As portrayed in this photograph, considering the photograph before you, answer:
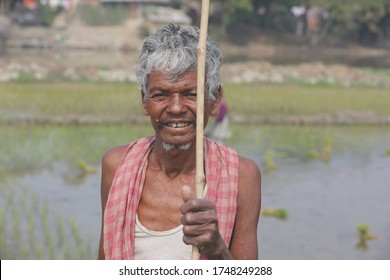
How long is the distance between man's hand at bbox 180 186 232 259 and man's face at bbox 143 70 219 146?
0.76 feet

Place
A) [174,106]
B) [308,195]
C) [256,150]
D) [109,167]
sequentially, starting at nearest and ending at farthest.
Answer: [174,106], [109,167], [308,195], [256,150]

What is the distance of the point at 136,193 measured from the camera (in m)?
2.18

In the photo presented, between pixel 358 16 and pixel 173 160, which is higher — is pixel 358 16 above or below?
below

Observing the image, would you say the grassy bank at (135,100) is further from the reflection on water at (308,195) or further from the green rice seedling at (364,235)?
the green rice seedling at (364,235)

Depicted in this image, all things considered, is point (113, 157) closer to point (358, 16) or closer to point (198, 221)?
point (198, 221)

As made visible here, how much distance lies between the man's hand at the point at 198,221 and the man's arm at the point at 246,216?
8.5 inches

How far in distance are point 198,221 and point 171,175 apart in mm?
396

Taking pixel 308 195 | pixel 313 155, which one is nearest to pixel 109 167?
pixel 308 195

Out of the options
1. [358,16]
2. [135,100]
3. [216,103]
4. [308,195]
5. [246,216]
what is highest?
[216,103]

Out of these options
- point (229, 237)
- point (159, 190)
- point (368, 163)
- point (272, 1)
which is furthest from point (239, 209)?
point (272, 1)

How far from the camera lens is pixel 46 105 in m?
13.1

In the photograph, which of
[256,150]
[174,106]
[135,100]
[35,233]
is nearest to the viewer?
[174,106]

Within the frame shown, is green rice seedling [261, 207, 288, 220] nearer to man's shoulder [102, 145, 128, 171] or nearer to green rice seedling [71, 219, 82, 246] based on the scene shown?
green rice seedling [71, 219, 82, 246]
